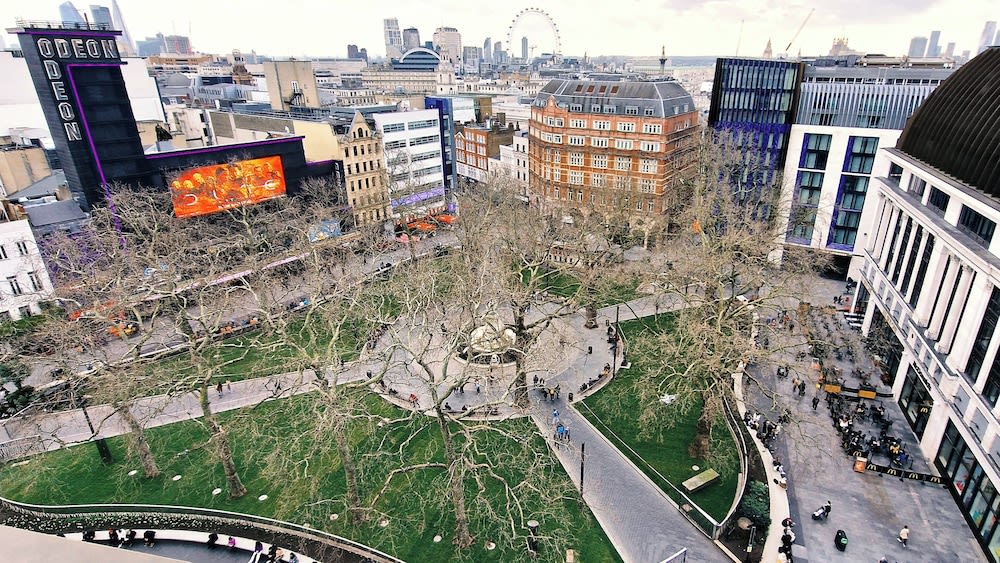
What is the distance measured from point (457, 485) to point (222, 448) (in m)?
14.0

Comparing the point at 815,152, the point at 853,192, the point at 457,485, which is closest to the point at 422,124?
the point at 815,152

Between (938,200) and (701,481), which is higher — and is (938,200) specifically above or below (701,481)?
above

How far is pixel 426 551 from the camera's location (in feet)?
91.0

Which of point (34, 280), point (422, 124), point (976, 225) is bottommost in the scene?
point (34, 280)

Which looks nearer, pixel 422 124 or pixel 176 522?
pixel 176 522

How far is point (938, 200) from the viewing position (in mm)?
38156

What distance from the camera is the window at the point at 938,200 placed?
37.2 meters

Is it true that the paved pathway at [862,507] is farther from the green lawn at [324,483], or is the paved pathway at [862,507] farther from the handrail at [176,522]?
the handrail at [176,522]

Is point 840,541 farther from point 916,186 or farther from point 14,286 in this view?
point 14,286

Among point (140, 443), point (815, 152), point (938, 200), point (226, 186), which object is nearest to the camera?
point (140, 443)

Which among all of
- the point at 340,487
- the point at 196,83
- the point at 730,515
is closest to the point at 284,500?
the point at 340,487

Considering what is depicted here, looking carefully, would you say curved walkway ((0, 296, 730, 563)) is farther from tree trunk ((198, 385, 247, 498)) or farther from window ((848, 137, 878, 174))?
window ((848, 137, 878, 174))

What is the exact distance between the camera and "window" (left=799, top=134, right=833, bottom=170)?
58.0 metres

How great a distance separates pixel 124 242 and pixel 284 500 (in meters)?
33.4
